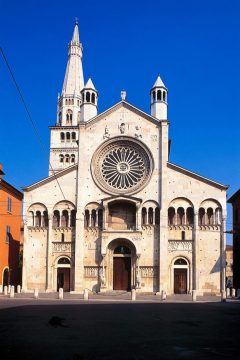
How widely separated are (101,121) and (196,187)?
39.6 feet

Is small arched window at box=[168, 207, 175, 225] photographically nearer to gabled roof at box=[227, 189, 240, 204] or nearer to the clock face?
the clock face

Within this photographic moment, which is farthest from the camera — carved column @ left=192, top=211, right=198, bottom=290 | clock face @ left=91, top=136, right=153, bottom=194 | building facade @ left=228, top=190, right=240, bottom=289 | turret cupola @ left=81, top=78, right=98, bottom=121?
building facade @ left=228, top=190, right=240, bottom=289

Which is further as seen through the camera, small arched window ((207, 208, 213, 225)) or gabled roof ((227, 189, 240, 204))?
gabled roof ((227, 189, 240, 204))

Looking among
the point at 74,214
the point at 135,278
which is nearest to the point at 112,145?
the point at 74,214

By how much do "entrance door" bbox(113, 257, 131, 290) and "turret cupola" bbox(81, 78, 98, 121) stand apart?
15.6m

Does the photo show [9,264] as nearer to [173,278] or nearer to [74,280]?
[74,280]

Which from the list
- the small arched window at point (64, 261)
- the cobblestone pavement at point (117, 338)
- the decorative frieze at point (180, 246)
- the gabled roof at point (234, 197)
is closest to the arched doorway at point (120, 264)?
the decorative frieze at point (180, 246)

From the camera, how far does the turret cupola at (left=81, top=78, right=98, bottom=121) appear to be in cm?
5042

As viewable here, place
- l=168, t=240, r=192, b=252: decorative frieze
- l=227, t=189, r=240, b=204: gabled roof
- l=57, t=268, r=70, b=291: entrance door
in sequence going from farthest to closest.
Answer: l=227, t=189, r=240, b=204: gabled roof → l=57, t=268, r=70, b=291: entrance door → l=168, t=240, r=192, b=252: decorative frieze

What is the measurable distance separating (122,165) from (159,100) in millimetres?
8221

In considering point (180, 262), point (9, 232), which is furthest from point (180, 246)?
point (9, 232)

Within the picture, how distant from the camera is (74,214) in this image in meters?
46.6

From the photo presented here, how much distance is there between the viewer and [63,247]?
46156mm

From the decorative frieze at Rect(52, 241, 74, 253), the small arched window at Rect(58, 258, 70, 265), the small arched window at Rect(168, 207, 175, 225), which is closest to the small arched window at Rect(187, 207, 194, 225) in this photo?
the small arched window at Rect(168, 207, 175, 225)
